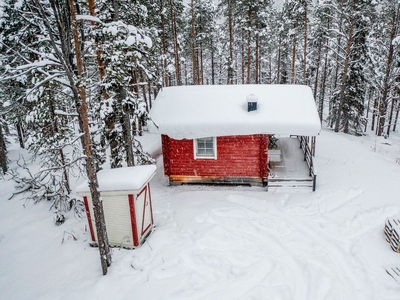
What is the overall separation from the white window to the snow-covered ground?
5.26 feet

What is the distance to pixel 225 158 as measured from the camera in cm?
1213

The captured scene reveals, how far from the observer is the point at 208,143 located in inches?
484

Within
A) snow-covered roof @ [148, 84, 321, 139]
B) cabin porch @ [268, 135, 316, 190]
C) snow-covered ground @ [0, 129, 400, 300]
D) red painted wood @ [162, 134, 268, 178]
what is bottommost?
snow-covered ground @ [0, 129, 400, 300]

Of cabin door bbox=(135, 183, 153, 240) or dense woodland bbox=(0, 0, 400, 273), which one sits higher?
dense woodland bbox=(0, 0, 400, 273)

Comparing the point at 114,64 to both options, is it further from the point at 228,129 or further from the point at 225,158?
the point at 225,158

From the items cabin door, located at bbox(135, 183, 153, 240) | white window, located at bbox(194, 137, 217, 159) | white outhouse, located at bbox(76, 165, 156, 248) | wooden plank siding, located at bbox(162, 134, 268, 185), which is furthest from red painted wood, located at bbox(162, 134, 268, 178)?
white outhouse, located at bbox(76, 165, 156, 248)

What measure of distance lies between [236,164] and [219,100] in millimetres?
3296

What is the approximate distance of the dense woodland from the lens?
6.39m

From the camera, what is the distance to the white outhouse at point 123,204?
781 cm

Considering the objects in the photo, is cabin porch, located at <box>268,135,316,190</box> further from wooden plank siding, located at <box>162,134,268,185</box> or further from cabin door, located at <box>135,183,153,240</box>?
cabin door, located at <box>135,183,153,240</box>

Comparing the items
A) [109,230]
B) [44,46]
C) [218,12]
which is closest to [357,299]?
[109,230]

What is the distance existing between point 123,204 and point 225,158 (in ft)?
18.4

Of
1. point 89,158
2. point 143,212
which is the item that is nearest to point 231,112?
point 143,212

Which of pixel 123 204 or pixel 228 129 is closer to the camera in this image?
pixel 123 204
